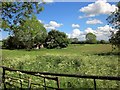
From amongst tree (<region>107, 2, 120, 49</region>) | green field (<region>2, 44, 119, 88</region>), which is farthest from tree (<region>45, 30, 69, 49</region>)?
tree (<region>107, 2, 120, 49</region>)

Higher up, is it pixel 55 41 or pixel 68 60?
pixel 55 41

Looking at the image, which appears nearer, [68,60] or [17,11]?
[17,11]

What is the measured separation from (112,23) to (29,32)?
5972 millimetres

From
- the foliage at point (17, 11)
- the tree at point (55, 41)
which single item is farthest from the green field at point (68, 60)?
the foliage at point (17, 11)

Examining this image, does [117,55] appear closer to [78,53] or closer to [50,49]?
[78,53]

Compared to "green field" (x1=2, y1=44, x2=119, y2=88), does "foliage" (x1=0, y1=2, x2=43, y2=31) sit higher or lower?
higher

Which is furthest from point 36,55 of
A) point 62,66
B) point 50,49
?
point 50,49

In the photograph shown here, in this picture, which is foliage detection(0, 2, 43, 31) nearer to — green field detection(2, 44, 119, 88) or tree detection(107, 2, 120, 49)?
green field detection(2, 44, 119, 88)

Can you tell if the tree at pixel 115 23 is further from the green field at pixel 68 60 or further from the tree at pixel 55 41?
the tree at pixel 55 41

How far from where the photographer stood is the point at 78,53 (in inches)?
394

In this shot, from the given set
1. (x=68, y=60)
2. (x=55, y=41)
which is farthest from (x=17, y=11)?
(x=68, y=60)

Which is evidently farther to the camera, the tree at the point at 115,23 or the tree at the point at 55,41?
the tree at the point at 115,23

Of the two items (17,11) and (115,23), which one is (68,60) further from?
(17,11)

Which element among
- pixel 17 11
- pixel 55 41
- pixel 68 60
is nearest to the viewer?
pixel 17 11
